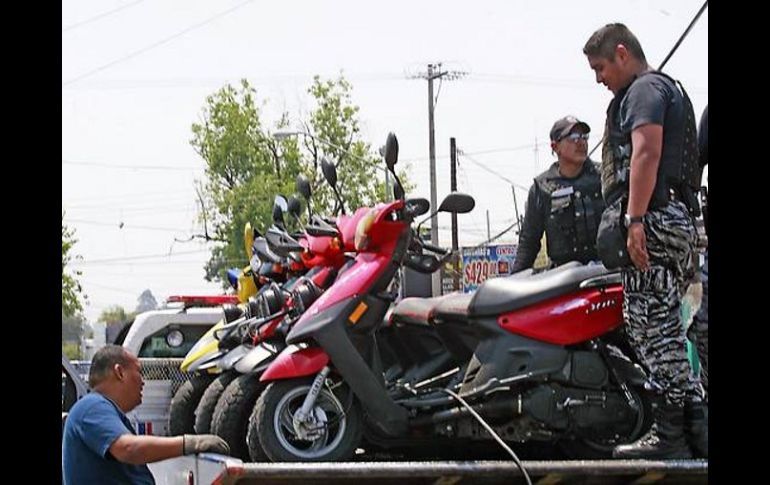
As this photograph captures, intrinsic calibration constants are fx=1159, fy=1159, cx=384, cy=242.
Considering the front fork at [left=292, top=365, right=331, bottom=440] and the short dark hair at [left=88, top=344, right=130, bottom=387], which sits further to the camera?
the front fork at [left=292, top=365, right=331, bottom=440]

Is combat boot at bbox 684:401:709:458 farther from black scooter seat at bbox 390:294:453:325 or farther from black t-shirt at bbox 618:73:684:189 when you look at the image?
black scooter seat at bbox 390:294:453:325

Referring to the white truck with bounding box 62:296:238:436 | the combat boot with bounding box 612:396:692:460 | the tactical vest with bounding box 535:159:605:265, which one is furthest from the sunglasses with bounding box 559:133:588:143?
the white truck with bounding box 62:296:238:436

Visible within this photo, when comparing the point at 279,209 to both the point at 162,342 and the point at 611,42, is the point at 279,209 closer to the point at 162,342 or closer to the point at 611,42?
the point at 162,342

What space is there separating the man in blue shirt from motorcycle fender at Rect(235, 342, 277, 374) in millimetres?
1556

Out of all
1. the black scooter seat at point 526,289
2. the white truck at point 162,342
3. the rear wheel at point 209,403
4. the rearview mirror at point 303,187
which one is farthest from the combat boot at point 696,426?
the white truck at point 162,342

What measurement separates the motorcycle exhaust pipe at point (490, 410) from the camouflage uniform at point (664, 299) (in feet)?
2.15

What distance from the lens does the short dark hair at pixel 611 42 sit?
187 inches

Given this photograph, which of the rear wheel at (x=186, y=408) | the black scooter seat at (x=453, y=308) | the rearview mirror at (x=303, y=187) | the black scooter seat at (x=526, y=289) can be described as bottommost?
the rear wheel at (x=186, y=408)

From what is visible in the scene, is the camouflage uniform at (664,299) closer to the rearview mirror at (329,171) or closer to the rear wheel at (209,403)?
the rearview mirror at (329,171)

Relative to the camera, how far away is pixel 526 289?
17.0ft

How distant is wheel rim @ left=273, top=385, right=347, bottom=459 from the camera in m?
5.27

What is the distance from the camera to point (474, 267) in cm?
3206
